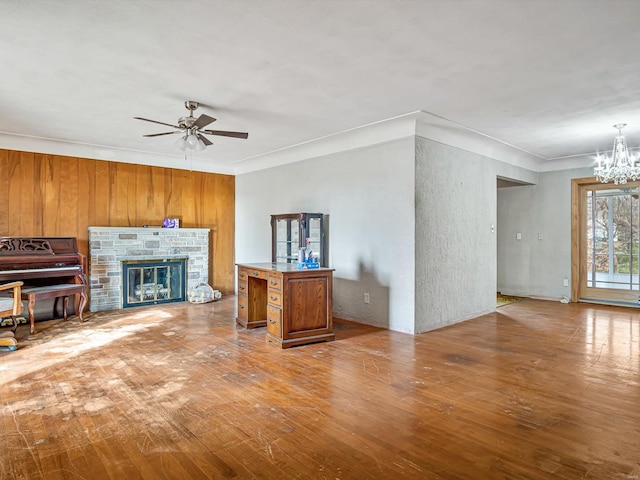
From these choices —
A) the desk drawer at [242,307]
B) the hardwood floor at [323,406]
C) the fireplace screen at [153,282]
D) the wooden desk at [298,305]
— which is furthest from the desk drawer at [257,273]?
the fireplace screen at [153,282]

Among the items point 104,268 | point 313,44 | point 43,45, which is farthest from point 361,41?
point 104,268

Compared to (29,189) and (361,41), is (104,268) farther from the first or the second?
(361,41)

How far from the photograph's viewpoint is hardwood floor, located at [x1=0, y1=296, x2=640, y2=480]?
2.04 m

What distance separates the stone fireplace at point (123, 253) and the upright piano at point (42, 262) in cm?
33

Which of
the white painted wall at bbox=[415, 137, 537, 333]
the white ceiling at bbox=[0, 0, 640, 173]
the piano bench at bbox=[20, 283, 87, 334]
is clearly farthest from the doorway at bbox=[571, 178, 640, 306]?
the piano bench at bbox=[20, 283, 87, 334]

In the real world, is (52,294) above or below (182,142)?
below

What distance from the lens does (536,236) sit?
7.49m

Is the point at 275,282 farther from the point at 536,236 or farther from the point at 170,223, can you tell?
the point at 536,236

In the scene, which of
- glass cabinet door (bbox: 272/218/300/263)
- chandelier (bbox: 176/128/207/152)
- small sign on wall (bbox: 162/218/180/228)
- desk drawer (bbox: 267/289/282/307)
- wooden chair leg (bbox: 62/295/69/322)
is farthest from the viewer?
small sign on wall (bbox: 162/218/180/228)

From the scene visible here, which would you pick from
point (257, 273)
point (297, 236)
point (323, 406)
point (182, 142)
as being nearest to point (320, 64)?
point (182, 142)

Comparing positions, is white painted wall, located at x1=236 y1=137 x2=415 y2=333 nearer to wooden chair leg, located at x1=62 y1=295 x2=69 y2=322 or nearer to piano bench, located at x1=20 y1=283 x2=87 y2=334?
piano bench, located at x1=20 y1=283 x2=87 y2=334

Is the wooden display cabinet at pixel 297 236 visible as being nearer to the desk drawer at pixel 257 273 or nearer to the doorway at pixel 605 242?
the desk drawer at pixel 257 273

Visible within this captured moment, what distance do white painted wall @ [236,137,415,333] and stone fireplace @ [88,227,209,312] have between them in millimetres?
2019

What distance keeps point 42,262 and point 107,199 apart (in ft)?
4.77
